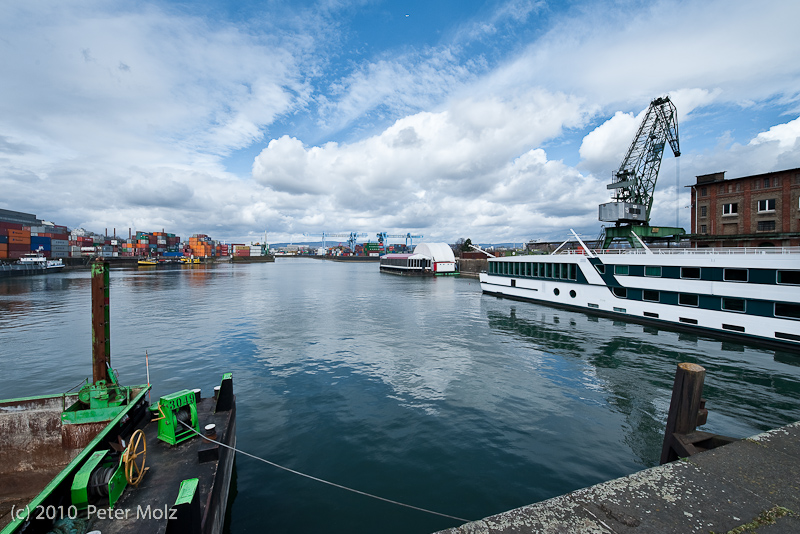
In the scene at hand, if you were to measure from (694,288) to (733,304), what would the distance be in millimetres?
Result: 2643

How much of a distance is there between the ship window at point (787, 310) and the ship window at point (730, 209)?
33.7 m

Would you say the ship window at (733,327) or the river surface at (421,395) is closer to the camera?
the river surface at (421,395)

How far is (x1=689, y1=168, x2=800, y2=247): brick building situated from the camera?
1642 inches

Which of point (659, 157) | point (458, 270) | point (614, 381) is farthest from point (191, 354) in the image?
point (458, 270)

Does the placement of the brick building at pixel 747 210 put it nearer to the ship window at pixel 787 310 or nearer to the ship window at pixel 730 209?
the ship window at pixel 730 209

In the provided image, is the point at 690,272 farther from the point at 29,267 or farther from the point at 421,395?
the point at 29,267

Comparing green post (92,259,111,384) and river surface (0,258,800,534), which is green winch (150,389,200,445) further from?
green post (92,259,111,384)

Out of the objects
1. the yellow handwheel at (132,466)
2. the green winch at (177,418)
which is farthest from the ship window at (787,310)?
the yellow handwheel at (132,466)

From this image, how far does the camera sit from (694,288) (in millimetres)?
27719

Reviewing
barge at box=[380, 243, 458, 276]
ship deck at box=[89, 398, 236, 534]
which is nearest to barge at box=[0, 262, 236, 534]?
ship deck at box=[89, 398, 236, 534]

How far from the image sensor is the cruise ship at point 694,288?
22891mm

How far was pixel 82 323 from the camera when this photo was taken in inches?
1394

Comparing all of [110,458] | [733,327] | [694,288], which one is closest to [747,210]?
[694,288]

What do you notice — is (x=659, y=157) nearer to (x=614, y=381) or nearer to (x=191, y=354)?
(x=614, y=381)
